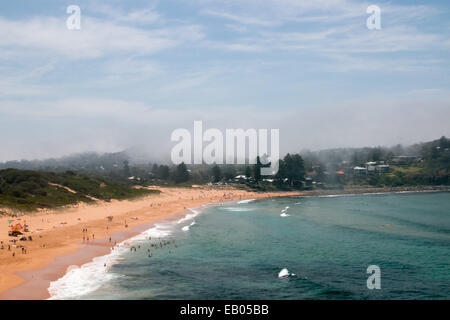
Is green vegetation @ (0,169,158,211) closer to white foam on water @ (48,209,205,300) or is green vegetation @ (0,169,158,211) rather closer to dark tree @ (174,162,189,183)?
white foam on water @ (48,209,205,300)

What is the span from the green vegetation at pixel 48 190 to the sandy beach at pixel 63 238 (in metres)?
4.01

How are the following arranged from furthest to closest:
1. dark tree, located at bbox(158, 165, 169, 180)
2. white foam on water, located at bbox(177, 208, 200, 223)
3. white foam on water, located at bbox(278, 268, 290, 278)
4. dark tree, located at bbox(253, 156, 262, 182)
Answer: dark tree, located at bbox(158, 165, 169, 180)
dark tree, located at bbox(253, 156, 262, 182)
white foam on water, located at bbox(177, 208, 200, 223)
white foam on water, located at bbox(278, 268, 290, 278)

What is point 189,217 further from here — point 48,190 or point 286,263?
point 286,263

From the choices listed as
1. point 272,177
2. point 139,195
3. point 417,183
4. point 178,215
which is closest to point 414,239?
point 178,215

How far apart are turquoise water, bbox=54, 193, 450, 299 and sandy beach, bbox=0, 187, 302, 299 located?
5.16m

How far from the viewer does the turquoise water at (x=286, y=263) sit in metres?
30.3

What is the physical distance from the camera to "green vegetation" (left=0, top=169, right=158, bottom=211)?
74875 millimetres

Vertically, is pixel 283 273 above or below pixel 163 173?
below

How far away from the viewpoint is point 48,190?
3457 inches

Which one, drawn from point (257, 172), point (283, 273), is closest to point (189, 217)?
point (283, 273)
